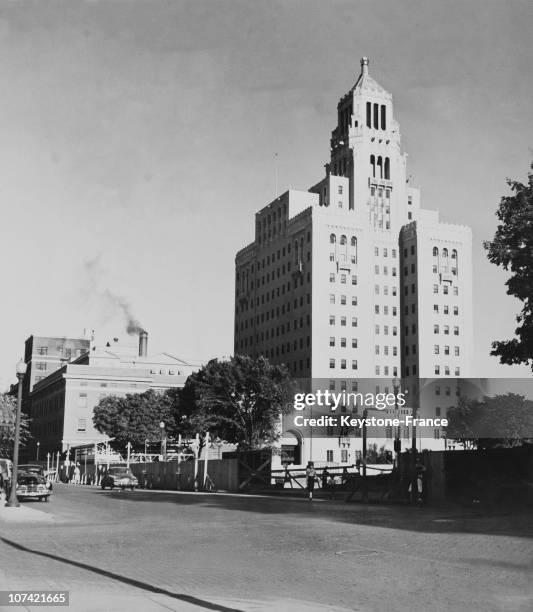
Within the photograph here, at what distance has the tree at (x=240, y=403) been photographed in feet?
301

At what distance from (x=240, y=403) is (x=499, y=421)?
2878 cm

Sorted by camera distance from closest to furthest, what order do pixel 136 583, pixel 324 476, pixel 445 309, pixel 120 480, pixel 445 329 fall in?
1. pixel 136 583
2. pixel 324 476
3. pixel 120 480
4. pixel 445 329
5. pixel 445 309

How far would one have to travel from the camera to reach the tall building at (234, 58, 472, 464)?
140 meters

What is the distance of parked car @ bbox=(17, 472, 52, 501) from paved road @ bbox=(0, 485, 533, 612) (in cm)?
1524

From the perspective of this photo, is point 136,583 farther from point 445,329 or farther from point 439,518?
point 445,329

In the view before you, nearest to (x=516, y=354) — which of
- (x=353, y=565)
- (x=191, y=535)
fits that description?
(x=191, y=535)

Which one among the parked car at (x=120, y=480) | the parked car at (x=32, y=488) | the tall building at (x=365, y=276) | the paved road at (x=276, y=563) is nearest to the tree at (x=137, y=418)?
the tall building at (x=365, y=276)

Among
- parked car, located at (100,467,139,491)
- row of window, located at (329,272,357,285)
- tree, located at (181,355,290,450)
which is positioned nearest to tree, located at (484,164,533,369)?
parked car, located at (100,467,139,491)

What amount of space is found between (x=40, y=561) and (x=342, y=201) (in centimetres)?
13607

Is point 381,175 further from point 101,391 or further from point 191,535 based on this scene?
point 191,535

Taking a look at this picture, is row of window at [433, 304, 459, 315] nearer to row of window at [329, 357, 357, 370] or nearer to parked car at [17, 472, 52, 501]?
row of window at [329, 357, 357, 370]

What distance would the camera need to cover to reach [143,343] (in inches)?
6806

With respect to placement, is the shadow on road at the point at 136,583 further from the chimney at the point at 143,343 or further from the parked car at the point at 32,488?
the chimney at the point at 143,343

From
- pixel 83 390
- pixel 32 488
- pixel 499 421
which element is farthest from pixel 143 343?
pixel 32 488
